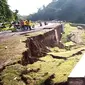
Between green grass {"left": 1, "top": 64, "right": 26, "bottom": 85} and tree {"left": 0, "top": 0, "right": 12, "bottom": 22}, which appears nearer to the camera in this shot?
green grass {"left": 1, "top": 64, "right": 26, "bottom": 85}

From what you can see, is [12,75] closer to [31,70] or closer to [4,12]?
[31,70]

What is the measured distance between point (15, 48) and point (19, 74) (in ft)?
15.0

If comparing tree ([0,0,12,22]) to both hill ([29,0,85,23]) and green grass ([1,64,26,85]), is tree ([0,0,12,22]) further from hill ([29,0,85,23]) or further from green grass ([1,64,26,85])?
hill ([29,0,85,23])

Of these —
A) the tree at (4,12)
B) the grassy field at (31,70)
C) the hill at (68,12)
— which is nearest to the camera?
the grassy field at (31,70)

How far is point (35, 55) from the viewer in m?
18.5

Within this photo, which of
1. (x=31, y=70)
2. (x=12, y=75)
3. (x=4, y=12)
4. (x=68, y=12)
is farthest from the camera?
(x=68, y=12)

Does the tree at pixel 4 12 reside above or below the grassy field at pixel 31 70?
above

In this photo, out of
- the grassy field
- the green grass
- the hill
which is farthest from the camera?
the hill

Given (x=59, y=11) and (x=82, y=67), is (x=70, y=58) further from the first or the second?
(x=59, y=11)

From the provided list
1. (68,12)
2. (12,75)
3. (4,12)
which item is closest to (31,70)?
(12,75)

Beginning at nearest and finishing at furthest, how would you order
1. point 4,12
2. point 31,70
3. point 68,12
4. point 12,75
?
point 12,75 < point 31,70 < point 4,12 < point 68,12

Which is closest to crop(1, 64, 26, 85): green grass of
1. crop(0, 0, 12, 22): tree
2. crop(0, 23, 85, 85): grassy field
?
crop(0, 23, 85, 85): grassy field

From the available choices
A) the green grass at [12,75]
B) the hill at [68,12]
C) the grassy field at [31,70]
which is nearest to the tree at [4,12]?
the grassy field at [31,70]

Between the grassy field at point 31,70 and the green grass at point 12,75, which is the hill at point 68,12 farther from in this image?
the green grass at point 12,75
